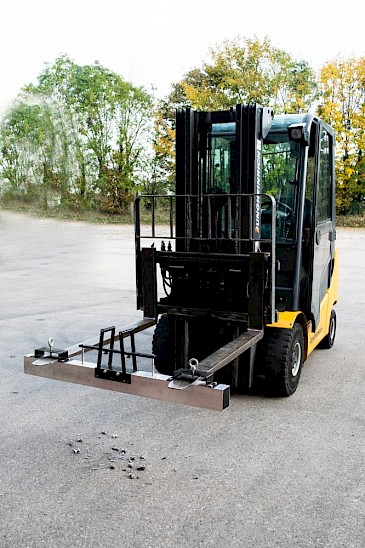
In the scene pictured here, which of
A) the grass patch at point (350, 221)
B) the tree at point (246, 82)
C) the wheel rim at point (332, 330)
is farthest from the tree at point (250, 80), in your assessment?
the wheel rim at point (332, 330)

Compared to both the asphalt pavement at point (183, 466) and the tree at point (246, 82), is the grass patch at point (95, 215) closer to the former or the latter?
the tree at point (246, 82)

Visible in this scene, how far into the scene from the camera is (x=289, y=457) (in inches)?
167

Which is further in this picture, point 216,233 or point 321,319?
point 321,319

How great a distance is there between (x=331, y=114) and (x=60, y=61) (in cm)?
1302

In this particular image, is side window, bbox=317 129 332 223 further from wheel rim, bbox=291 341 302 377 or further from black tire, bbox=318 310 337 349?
black tire, bbox=318 310 337 349

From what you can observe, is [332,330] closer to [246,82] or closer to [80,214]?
[80,214]

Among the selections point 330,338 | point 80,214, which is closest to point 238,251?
point 330,338

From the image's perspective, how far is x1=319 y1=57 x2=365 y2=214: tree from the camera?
2972 centimetres

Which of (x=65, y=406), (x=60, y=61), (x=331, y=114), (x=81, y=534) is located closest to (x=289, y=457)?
(x=81, y=534)

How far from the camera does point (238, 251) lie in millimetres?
5141

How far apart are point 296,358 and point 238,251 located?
1.20m

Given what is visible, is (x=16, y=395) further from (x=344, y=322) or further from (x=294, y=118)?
(x=344, y=322)

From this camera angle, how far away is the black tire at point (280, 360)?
5.20 m

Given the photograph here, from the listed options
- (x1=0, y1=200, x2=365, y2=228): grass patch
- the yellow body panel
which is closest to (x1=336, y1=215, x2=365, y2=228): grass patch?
(x1=0, y1=200, x2=365, y2=228): grass patch
